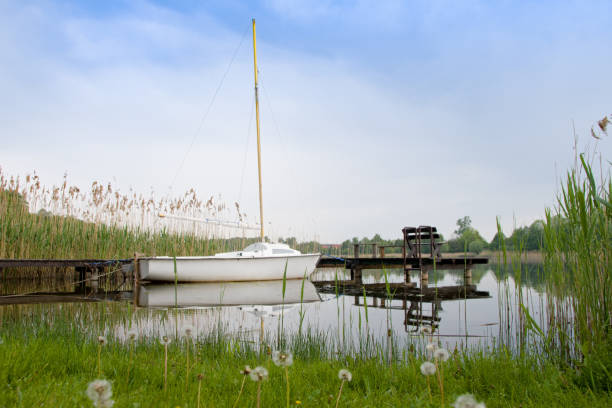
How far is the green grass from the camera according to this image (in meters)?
2.65

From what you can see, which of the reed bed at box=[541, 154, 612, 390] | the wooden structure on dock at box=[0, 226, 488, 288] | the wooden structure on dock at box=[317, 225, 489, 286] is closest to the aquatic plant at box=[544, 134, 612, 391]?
the reed bed at box=[541, 154, 612, 390]

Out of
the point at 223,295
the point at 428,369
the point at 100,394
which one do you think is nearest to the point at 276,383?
the point at 428,369

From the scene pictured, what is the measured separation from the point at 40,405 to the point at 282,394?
55.2 inches

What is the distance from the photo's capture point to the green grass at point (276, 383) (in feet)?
8.69

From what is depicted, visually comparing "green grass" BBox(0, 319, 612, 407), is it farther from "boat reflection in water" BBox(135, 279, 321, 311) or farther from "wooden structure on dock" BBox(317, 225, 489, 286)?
"wooden structure on dock" BBox(317, 225, 489, 286)

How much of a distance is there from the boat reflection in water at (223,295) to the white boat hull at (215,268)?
10.7 inches

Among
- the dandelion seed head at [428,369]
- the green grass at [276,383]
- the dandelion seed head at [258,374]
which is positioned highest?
the dandelion seed head at [258,374]

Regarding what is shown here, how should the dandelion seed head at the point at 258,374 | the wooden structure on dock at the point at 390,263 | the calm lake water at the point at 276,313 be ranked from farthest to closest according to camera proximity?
the wooden structure on dock at the point at 390,263 → the calm lake water at the point at 276,313 → the dandelion seed head at the point at 258,374

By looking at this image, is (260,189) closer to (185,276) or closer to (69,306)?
(185,276)

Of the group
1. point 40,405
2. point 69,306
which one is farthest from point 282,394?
point 69,306

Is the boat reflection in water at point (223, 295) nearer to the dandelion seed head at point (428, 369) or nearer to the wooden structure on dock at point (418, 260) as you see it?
the wooden structure on dock at point (418, 260)

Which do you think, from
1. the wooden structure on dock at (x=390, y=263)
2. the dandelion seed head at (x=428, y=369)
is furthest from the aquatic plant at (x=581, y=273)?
the wooden structure on dock at (x=390, y=263)

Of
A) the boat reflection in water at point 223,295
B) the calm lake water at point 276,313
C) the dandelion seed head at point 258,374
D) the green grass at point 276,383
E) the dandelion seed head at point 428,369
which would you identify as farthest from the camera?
the boat reflection in water at point 223,295

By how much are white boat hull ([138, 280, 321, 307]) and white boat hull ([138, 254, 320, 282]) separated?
0.27 m
